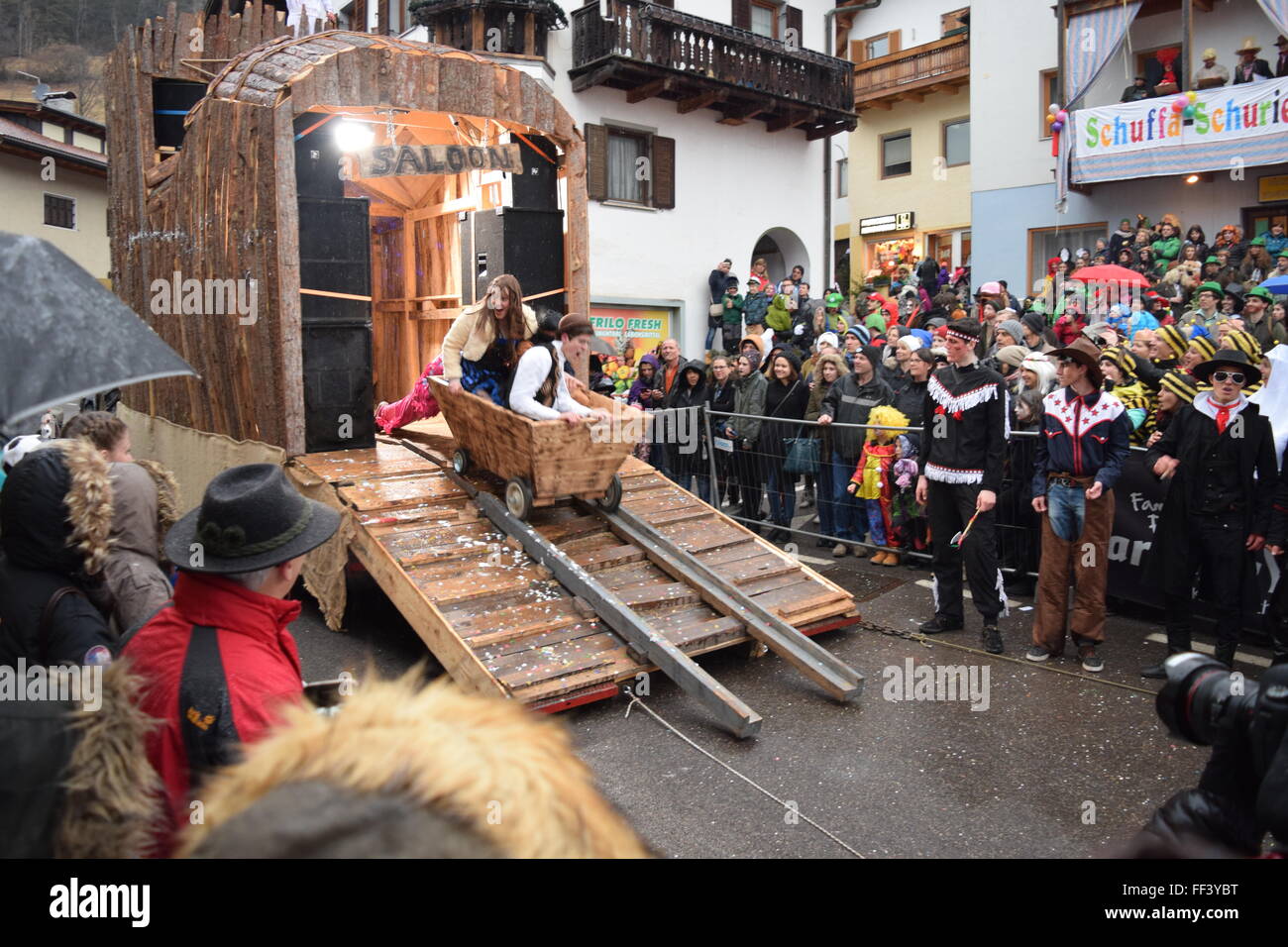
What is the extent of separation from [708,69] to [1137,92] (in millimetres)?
9074

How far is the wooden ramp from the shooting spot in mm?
5641

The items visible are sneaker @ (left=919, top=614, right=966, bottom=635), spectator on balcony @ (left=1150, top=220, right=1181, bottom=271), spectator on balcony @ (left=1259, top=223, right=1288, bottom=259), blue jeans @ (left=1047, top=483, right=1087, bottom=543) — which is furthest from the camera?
spectator on balcony @ (left=1150, top=220, right=1181, bottom=271)

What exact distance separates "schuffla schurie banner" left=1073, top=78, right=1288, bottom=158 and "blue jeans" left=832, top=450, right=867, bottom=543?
14.2 meters

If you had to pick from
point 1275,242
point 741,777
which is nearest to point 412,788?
point 741,777

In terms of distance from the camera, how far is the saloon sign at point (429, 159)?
8.73 m

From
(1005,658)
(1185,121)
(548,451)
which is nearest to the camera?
(1005,658)

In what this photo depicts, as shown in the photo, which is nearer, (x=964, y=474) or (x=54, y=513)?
(x=54, y=513)

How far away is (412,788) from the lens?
979 millimetres

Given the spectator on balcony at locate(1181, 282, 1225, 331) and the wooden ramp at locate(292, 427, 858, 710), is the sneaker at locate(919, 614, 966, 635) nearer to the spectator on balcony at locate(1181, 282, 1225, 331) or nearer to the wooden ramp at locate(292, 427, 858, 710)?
the wooden ramp at locate(292, 427, 858, 710)

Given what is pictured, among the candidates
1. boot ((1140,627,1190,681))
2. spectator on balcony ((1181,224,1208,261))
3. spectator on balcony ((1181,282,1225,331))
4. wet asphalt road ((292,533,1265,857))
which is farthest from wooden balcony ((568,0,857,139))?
boot ((1140,627,1190,681))

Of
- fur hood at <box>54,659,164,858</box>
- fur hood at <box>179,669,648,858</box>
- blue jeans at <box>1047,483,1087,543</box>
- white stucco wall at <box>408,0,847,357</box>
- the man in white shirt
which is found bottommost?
blue jeans at <box>1047,483,1087,543</box>

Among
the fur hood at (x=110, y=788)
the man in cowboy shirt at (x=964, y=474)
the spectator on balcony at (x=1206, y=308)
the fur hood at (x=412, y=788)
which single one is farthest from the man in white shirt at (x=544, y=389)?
the spectator on balcony at (x=1206, y=308)

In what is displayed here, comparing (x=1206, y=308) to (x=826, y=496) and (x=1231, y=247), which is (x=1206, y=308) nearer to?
(x=1231, y=247)
